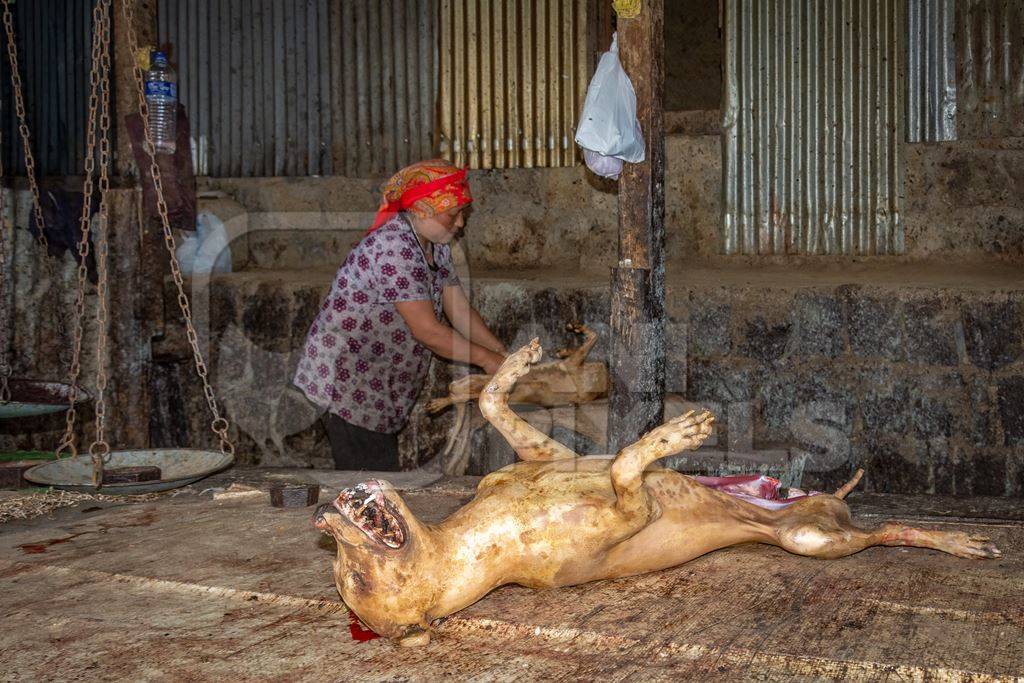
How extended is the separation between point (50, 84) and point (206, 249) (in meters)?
2.29

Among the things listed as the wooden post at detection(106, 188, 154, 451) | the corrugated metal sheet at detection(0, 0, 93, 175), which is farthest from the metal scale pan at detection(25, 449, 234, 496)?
the corrugated metal sheet at detection(0, 0, 93, 175)

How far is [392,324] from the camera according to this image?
482 cm

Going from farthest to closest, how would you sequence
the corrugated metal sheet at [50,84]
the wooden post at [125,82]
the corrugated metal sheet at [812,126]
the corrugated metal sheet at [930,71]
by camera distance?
the corrugated metal sheet at [50,84], the corrugated metal sheet at [812,126], the corrugated metal sheet at [930,71], the wooden post at [125,82]

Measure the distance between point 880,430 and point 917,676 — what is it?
414 centimetres

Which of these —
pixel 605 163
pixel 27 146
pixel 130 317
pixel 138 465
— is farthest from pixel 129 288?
pixel 605 163

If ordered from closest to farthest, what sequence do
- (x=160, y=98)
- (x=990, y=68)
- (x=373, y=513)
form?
1. (x=373, y=513)
2. (x=160, y=98)
3. (x=990, y=68)

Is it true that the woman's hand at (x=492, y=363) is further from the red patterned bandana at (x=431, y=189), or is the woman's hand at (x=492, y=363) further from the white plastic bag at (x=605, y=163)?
the white plastic bag at (x=605, y=163)

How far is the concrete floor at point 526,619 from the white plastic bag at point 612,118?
2093 millimetres

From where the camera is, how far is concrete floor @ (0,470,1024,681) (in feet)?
7.55

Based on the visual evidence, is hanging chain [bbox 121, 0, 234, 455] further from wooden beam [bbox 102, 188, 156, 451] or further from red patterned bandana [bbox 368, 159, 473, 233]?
wooden beam [bbox 102, 188, 156, 451]

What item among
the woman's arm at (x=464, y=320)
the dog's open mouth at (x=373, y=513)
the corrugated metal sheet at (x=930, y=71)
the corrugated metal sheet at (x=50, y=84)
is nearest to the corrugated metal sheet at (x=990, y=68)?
the corrugated metal sheet at (x=930, y=71)

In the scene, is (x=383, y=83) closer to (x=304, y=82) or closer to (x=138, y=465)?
(x=304, y=82)

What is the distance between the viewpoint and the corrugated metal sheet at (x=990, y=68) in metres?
6.95

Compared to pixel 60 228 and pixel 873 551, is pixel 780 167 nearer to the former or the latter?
pixel 873 551
